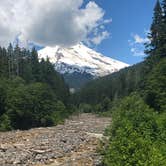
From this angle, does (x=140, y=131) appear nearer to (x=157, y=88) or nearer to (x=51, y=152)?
(x=51, y=152)

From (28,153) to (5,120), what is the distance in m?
34.5

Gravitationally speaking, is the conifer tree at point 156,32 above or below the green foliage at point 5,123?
above

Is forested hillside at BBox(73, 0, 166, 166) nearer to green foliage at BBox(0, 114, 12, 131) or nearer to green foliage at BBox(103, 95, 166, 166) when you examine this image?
green foliage at BBox(103, 95, 166, 166)

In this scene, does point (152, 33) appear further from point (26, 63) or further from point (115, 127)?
point (26, 63)

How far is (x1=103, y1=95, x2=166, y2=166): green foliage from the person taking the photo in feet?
69.7

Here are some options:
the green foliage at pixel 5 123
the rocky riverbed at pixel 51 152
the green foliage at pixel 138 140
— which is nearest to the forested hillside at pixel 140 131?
the green foliage at pixel 138 140

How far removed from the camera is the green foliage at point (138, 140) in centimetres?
2126

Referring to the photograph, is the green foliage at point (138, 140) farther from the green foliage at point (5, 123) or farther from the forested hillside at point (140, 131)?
the green foliage at point (5, 123)

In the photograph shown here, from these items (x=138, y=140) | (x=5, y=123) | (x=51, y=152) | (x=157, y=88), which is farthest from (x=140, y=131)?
(x=5, y=123)

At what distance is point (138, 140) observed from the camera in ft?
75.4

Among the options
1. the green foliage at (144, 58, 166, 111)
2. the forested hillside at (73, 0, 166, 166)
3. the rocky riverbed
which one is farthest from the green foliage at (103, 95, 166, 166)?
the green foliage at (144, 58, 166, 111)

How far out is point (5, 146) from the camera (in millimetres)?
46156

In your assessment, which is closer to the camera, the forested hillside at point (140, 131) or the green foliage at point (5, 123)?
the forested hillside at point (140, 131)

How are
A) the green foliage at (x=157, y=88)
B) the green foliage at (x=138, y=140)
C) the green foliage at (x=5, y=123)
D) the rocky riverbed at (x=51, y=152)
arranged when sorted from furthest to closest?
the green foliage at (x=5, y=123) < the green foliage at (x=157, y=88) < the rocky riverbed at (x=51, y=152) < the green foliage at (x=138, y=140)
